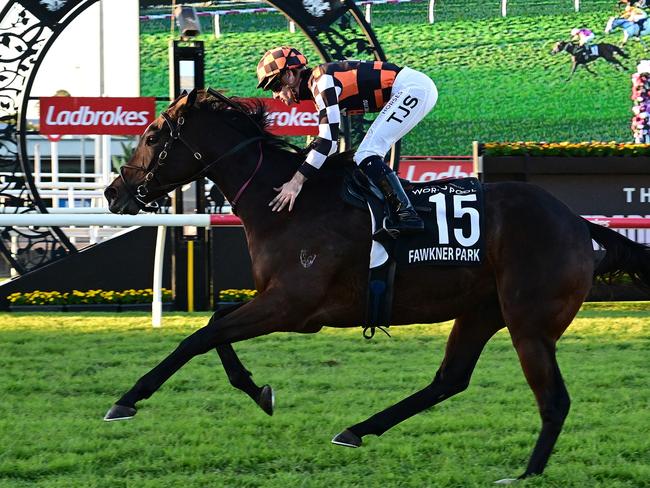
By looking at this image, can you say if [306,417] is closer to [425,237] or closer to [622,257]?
[425,237]

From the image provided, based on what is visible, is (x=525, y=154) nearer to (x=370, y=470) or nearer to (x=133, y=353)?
(x=133, y=353)

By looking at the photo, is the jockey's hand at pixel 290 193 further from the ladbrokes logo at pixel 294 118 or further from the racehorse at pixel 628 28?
the racehorse at pixel 628 28

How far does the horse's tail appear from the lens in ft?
14.8

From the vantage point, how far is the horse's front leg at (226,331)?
4.03m

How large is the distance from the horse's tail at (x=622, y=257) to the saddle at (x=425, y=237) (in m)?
0.60

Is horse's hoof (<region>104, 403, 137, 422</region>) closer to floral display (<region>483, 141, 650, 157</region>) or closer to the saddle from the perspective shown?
the saddle

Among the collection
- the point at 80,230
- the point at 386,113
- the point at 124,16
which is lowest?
the point at 80,230

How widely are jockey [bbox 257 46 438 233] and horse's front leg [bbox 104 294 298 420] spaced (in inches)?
17.2

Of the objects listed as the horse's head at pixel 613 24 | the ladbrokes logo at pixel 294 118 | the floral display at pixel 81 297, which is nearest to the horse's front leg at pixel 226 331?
the floral display at pixel 81 297

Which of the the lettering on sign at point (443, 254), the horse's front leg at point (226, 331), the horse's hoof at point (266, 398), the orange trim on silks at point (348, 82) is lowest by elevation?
the horse's hoof at point (266, 398)

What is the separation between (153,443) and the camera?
4312 millimetres

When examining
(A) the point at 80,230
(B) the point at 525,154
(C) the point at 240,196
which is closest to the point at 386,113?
(C) the point at 240,196

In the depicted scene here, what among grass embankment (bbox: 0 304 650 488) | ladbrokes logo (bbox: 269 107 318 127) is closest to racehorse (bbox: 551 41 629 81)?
ladbrokes logo (bbox: 269 107 318 127)

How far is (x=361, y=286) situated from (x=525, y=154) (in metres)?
4.96
